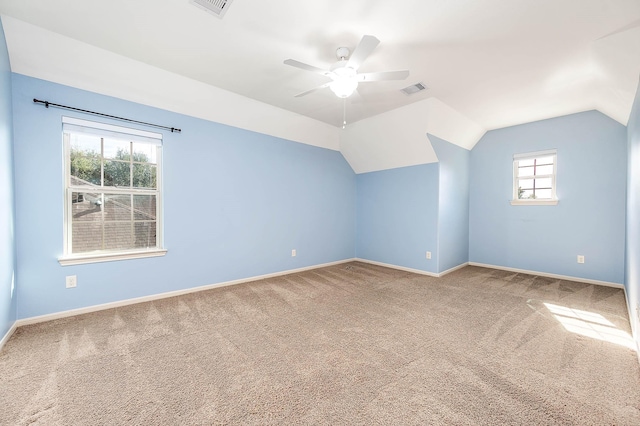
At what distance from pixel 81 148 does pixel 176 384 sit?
265cm

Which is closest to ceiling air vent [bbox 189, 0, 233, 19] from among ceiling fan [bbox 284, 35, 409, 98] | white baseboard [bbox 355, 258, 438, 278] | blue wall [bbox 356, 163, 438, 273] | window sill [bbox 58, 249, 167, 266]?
ceiling fan [bbox 284, 35, 409, 98]

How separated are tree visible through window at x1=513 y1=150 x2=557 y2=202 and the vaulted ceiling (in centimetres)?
113

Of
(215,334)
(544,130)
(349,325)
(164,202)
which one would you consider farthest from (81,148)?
(544,130)

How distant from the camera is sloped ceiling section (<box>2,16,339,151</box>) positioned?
7.48 feet

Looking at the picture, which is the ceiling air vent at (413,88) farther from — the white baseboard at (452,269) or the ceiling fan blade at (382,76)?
the white baseboard at (452,269)

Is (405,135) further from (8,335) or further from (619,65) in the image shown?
(8,335)

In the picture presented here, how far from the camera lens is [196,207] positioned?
3.38m

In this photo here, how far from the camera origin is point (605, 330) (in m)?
2.38

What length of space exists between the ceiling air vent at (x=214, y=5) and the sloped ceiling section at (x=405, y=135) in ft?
8.89

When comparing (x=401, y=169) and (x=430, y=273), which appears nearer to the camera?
(x=430, y=273)

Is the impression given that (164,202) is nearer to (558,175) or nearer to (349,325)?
(349,325)

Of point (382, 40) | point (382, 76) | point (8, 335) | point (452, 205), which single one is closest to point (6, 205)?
point (8, 335)

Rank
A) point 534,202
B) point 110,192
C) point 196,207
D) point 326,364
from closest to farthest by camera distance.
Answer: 1. point 326,364
2. point 110,192
3. point 196,207
4. point 534,202

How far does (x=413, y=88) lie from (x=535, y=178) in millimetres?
2970
